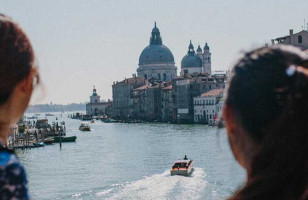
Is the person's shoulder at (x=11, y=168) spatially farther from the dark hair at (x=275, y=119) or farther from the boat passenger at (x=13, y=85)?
the dark hair at (x=275, y=119)

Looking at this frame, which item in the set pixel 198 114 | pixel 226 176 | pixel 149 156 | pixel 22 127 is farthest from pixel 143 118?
pixel 226 176

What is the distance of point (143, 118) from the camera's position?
227 ft

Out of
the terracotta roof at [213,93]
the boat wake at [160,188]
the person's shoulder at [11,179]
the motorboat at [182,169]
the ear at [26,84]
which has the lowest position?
the boat wake at [160,188]

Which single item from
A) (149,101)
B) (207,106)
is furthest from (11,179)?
(149,101)

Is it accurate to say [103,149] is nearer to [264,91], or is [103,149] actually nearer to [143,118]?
[264,91]

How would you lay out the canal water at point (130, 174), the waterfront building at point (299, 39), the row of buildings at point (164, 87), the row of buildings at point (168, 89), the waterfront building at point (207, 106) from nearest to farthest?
the canal water at point (130, 174) → the waterfront building at point (299, 39) → the waterfront building at point (207, 106) → the row of buildings at point (168, 89) → the row of buildings at point (164, 87)

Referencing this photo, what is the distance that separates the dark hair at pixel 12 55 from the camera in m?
0.83

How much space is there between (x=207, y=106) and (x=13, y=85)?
167ft

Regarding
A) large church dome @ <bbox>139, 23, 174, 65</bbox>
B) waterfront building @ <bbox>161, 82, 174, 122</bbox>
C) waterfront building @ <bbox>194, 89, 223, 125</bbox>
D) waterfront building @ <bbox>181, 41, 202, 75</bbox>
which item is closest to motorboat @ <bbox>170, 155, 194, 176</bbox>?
waterfront building @ <bbox>194, 89, 223, 125</bbox>

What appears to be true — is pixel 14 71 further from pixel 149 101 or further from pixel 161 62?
pixel 161 62

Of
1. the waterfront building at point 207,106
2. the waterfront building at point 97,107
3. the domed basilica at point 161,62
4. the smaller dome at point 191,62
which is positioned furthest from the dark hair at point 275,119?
Answer: the waterfront building at point 97,107

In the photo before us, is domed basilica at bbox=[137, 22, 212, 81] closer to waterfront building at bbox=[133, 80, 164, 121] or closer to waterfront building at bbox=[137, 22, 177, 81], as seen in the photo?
waterfront building at bbox=[137, 22, 177, 81]

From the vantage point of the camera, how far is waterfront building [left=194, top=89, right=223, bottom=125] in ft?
164

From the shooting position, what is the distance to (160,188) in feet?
48.8
